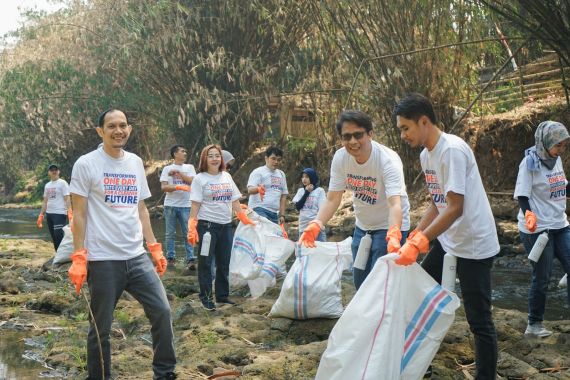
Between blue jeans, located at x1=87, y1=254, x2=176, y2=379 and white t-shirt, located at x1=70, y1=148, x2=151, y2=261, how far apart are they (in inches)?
2.7

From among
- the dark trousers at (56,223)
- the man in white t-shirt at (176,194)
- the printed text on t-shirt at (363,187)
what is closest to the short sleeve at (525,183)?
the printed text on t-shirt at (363,187)

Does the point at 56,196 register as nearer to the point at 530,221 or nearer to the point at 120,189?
the point at 120,189

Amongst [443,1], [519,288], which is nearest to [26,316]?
[519,288]

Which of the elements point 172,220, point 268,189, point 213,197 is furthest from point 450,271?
point 172,220

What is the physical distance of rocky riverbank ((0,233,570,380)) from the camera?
4770mm

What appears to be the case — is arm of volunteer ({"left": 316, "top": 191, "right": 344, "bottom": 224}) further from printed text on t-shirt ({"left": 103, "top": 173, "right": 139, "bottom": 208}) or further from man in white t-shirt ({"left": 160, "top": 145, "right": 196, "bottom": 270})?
man in white t-shirt ({"left": 160, "top": 145, "right": 196, "bottom": 270})

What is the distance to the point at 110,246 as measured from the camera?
4320mm

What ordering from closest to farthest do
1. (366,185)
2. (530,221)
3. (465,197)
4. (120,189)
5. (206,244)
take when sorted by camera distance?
(465,197) → (120,189) → (366,185) → (530,221) → (206,244)

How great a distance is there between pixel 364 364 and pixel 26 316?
4773 mm

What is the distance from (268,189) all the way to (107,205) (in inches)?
194

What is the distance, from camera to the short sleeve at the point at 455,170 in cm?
377

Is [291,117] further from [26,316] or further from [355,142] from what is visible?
[355,142]

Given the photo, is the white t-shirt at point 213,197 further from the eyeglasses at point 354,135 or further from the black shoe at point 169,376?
the black shoe at point 169,376

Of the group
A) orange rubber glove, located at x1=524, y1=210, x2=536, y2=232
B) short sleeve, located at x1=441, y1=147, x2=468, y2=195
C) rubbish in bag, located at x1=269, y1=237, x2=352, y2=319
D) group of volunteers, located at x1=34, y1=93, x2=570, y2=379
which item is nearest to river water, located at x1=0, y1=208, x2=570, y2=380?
group of volunteers, located at x1=34, y1=93, x2=570, y2=379
